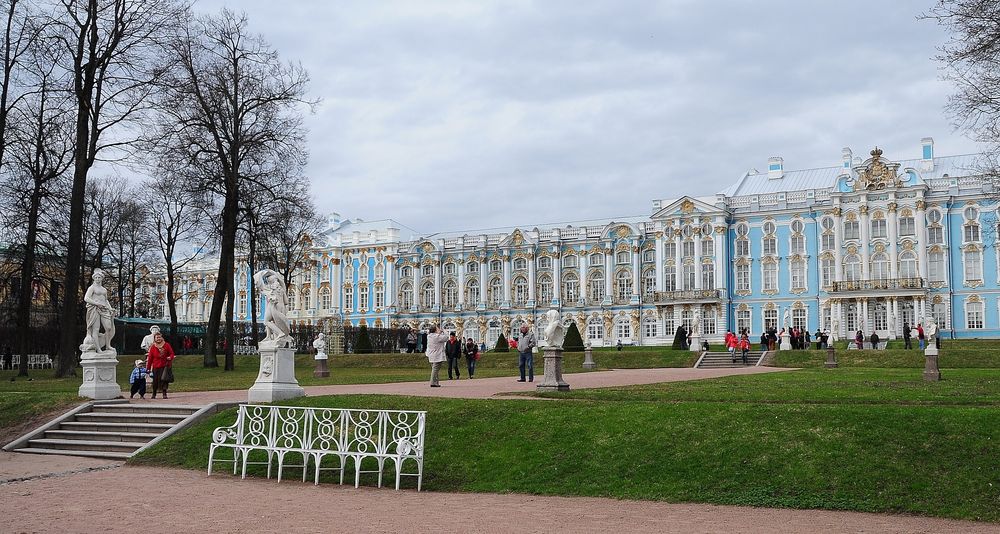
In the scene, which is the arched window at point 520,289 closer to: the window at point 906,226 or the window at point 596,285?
the window at point 596,285

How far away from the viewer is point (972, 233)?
54.1 meters

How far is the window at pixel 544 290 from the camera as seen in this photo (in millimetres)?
70250

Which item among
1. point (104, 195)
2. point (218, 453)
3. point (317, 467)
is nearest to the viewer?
point (317, 467)

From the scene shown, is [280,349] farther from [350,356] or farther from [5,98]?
[350,356]

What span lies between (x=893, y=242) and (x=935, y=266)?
2701 mm

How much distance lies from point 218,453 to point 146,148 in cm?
1530

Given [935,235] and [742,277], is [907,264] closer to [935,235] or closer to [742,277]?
[935,235]

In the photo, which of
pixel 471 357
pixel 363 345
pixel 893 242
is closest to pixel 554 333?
pixel 471 357

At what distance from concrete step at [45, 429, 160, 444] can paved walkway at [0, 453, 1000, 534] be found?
11.3 feet

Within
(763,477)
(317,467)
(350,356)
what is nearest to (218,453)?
(317,467)

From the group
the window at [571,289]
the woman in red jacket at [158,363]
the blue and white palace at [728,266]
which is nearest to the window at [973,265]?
the blue and white palace at [728,266]

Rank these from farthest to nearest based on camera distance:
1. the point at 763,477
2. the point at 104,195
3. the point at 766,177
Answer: the point at 766,177
the point at 104,195
the point at 763,477

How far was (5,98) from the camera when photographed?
28.0 metres

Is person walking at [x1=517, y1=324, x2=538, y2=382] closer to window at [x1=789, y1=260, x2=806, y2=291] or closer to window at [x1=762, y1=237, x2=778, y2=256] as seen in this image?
window at [x1=789, y1=260, x2=806, y2=291]
